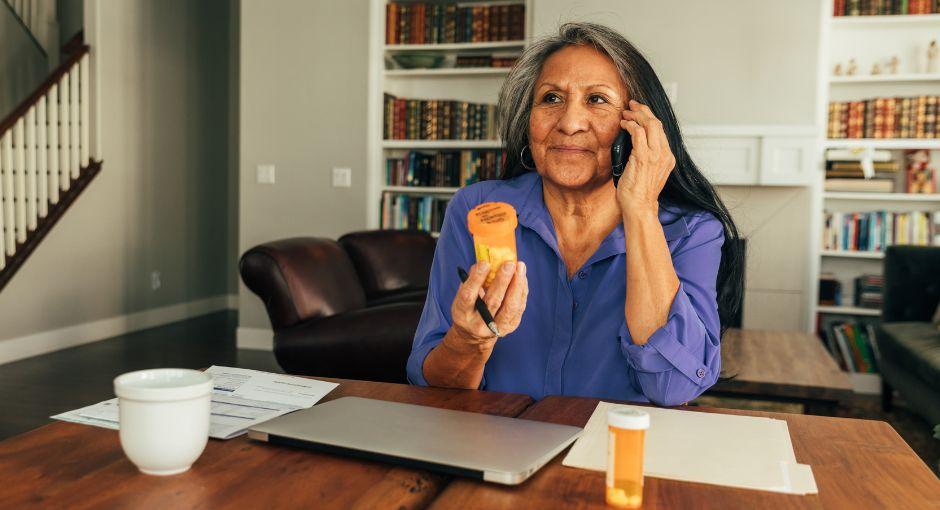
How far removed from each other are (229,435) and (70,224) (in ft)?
15.3

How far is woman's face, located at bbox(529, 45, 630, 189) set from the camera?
133 cm

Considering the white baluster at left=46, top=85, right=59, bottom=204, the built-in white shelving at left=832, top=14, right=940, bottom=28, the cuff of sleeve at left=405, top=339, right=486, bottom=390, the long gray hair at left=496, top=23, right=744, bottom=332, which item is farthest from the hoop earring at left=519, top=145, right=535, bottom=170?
the white baluster at left=46, top=85, right=59, bottom=204

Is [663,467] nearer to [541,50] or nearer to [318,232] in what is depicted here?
[541,50]

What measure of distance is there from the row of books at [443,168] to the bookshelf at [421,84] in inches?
1.5

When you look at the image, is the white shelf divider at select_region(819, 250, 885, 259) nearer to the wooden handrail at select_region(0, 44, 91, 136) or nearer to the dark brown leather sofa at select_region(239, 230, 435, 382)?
the dark brown leather sofa at select_region(239, 230, 435, 382)

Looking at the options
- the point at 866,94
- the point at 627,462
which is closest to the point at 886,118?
the point at 866,94

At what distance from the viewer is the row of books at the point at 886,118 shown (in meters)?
4.32

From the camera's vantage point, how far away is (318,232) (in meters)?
5.18

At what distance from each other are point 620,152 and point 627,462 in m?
0.66

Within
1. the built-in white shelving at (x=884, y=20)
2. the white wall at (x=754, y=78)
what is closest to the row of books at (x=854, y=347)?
the white wall at (x=754, y=78)

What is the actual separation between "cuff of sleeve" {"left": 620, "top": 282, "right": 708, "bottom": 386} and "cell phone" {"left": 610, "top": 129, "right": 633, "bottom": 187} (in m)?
0.23

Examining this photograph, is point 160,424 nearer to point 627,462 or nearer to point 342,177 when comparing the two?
point 627,462

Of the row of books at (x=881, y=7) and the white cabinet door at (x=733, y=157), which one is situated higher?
the row of books at (x=881, y=7)

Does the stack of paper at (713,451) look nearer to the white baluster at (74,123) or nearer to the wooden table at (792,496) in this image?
the wooden table at (792,496)
